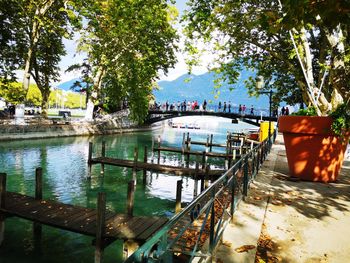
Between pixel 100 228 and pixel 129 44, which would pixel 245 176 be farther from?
pixel 129 44

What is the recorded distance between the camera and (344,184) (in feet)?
25.7

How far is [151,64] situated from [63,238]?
28.3 meters

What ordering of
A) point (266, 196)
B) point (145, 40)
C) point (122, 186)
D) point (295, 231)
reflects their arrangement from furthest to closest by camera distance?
point (145, 40) < point (122, 186) < point (266, 196) < point (295, 231)

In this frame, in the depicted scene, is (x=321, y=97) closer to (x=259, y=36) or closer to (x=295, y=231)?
(x=295, y=231)

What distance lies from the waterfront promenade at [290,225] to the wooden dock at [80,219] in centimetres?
228

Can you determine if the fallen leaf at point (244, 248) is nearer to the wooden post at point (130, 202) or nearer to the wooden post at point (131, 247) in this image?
the wooden post at point (131, 247)

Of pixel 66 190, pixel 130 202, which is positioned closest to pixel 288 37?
pixel 130 202

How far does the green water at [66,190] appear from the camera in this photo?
7996 mm

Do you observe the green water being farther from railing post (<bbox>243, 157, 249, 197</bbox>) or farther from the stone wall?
railing post (<bbox>243, 157, 249, 197</bbox>)

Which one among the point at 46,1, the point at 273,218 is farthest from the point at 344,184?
the point at 46,1

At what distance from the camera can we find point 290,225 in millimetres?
5047

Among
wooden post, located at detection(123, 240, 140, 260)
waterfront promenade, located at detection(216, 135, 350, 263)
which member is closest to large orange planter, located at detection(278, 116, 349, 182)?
waterfront promenade, located at detection(216, 135, 350, 263)

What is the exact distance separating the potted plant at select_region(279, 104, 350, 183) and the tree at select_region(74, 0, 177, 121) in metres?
25.2

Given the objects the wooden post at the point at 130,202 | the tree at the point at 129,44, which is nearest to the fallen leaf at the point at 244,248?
the wooden post at the point at 130,202
